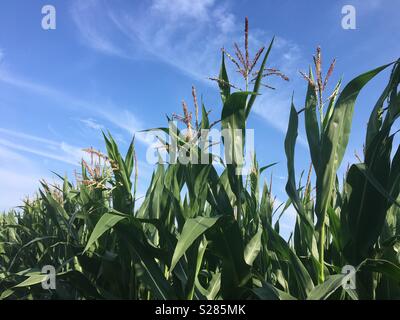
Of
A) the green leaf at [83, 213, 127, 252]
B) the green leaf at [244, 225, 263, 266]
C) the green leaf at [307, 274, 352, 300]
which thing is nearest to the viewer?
the green leaf at [307, 274, 352, 300]

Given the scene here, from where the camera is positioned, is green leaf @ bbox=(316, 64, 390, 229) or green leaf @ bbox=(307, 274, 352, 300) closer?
green leaf @ bbox=(307, 274, 352, 300)

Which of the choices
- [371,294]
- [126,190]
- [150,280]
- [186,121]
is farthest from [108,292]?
[371,294]

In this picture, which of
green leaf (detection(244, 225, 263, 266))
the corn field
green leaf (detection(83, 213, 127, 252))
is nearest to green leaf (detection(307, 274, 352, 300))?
the corn field

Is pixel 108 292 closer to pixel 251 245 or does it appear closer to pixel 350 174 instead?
pixel 251 245

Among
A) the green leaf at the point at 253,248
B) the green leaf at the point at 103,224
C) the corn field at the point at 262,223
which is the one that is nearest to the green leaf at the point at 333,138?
the corn field at the point at 262,223

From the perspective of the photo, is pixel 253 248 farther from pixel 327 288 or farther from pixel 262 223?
pixel 327 288

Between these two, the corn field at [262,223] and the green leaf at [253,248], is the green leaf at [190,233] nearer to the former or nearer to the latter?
the corn field at [262,223]

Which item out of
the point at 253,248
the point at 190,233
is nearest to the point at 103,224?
the point at 190,233

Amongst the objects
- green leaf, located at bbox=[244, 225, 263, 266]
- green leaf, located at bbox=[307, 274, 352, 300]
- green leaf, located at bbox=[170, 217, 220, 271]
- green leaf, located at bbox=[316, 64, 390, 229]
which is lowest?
green leaf, located at bbox=[307, 274, 352, 300]

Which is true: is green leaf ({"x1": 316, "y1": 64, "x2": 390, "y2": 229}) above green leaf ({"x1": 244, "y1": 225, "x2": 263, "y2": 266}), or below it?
above

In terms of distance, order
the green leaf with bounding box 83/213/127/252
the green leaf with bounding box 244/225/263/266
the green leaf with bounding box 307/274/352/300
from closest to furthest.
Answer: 1. the green leaf with bounding box 307/274/352/300
2. the green leaf with bounding box 83/213/127/252
3. the green leaf with bounding box 244/225/263/266

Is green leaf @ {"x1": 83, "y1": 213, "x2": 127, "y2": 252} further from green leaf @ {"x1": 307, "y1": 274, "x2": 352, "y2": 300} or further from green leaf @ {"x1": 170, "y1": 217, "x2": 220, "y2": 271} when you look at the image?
green leaf @ {"x1": 307, "y1": 274, "x2": 352, "y2": 300}

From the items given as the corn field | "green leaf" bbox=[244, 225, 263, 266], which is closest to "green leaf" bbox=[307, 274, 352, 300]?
the corn field
